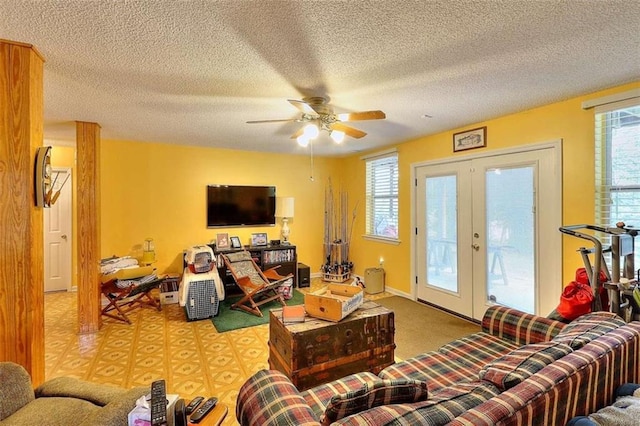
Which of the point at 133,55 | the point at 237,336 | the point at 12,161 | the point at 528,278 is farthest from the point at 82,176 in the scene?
the point at 528,278

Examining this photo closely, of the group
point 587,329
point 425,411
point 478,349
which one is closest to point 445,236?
point 478,349

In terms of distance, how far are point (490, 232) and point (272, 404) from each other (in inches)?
123

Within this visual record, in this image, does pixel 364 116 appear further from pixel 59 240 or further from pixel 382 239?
pixel 59 240

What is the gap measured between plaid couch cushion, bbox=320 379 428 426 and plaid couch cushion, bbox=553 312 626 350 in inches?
31.4

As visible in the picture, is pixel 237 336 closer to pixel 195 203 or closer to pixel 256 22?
pixel 195 203

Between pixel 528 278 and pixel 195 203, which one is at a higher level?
pixel 195 203

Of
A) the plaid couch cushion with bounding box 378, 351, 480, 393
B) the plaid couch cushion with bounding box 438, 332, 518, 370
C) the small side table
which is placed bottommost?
the plaid couch cushion with bounding box 378, 351, 480, 393

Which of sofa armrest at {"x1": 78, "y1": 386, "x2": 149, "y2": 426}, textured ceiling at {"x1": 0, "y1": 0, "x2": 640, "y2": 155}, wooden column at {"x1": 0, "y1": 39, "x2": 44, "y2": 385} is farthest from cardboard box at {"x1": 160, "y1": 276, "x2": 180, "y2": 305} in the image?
sofa armrest at {"x1": 78, "y1": 386, "x2": 149, "y2": 426}

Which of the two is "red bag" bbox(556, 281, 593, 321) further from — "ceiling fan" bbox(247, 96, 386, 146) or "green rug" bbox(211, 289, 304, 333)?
"green rug" bbox(211, 289, 304, 333)

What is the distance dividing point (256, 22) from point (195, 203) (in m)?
3.84

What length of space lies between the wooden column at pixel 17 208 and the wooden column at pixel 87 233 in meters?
1.67

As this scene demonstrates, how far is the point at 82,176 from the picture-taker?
3326 mm

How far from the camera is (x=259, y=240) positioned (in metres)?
5.17

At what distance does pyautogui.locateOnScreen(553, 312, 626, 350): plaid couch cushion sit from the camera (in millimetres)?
1381
